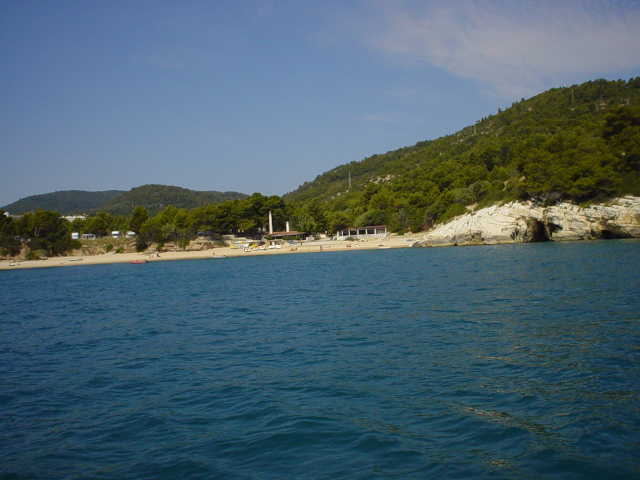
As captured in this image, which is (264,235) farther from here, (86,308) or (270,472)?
(270,472)

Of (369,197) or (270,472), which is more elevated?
(369,197)

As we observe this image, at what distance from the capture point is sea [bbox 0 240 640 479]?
5188mm

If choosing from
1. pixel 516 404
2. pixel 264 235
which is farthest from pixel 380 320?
pixel 264 235

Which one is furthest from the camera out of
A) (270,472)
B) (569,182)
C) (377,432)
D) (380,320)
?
(569,182)

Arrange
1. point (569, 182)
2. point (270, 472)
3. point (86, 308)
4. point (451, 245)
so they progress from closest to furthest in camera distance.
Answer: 1. point (270, 472)
2. point (86, 308)
3. point (569, 182)
4. point (451, 245)

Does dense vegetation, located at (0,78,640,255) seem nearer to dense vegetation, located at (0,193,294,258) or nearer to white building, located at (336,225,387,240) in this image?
dense vegetation, located at (0,193,294,258)

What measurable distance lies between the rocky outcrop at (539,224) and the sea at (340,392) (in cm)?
3030

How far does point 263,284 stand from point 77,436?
19.3 metres

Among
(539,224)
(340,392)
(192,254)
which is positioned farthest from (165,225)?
(340,392)

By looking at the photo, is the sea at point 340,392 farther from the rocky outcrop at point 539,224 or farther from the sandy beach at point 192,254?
the sandy beach at point 192,254

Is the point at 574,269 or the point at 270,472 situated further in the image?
the point at 574,269

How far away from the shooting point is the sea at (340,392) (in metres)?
5.19

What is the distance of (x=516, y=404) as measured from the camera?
21.1ft

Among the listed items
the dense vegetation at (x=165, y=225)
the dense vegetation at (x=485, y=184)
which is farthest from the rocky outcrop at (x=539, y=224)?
the dense vegetation at (x=165, y=225)
